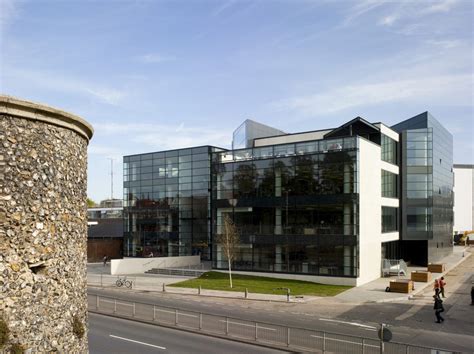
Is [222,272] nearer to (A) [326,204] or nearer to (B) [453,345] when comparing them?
(A) [326,204]

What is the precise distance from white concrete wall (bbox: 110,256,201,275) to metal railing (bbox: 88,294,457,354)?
696 inches

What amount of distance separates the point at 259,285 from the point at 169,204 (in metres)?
21.7

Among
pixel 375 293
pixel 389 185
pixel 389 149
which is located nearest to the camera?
pixel 375 293

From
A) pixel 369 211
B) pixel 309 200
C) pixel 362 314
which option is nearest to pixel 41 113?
pixel 362 314

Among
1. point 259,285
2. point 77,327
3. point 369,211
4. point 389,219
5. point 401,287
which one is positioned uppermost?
point 369,211

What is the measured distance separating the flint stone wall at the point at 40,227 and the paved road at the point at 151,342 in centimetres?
1194

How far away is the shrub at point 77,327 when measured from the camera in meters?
5.82

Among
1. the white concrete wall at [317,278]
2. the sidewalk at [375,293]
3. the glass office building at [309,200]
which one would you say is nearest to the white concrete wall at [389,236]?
the glass office building at [309,200]

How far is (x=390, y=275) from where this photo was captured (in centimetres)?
3994

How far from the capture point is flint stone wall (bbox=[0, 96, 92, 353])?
4902 mm

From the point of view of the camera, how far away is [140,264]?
45344mm

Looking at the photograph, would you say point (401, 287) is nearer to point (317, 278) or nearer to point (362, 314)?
point (317, 278)

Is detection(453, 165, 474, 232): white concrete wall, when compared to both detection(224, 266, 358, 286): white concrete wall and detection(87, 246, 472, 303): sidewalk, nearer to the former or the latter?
detection(87, 246, 472, 303): sidewalk

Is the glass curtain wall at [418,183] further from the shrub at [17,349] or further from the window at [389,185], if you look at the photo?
the shrub at [17,349]
